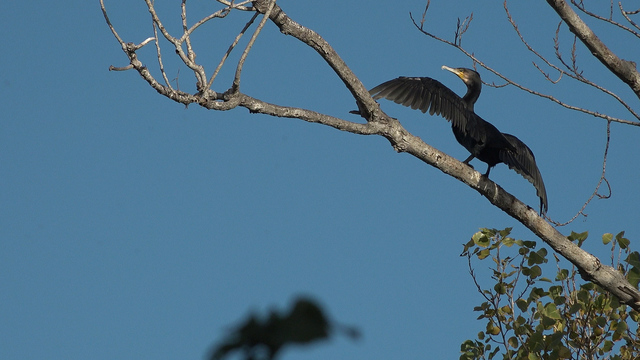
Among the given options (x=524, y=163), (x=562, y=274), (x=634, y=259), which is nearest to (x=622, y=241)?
(x=634, y=259)

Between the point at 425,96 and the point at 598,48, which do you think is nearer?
the point at 598,48

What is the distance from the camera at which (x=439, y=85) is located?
5336 millimetres

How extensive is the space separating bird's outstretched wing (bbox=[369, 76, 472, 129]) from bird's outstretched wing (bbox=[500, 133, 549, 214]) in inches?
15.2

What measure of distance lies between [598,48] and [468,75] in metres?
2.69

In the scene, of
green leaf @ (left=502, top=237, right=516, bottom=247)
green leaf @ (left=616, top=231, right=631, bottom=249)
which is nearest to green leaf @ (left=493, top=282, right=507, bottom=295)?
green leaf @ (left=502, top=237, right=516, bottom=247)

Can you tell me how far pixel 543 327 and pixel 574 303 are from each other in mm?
331

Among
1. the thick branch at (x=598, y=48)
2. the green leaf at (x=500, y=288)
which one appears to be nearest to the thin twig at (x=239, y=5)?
the thick branch at (x=598, y=48)

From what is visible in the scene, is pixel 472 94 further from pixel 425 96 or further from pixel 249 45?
pixel 249 45

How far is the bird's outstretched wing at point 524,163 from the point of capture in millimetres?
5172

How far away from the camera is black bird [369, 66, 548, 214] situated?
5164mm

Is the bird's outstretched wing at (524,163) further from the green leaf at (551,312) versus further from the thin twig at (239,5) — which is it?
the thin twig at (239,5)

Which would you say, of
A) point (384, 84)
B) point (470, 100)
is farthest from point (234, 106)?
point (470, 100)

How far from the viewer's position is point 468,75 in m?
6.41

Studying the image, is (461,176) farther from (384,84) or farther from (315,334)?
(315,334)
